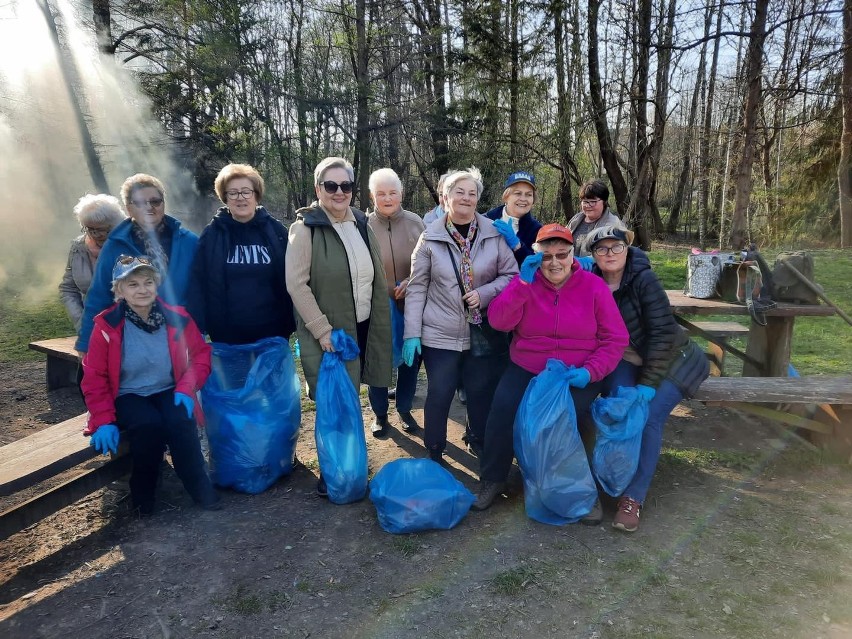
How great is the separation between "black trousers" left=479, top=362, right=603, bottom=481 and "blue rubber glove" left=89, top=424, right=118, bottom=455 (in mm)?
1712

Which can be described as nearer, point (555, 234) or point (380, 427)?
point (555, 234)

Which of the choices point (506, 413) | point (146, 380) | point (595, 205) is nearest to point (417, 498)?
point (506, 413)

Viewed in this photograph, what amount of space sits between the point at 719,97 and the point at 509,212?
65.3 feet

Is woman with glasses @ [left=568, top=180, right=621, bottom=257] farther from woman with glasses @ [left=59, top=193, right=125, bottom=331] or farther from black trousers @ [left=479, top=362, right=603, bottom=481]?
woman with glasses @ [left=59, top=193, right=125, bottom=331]

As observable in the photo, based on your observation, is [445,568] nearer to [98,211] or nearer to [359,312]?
[359,312]

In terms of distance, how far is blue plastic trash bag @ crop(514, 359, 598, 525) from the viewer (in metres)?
2.45

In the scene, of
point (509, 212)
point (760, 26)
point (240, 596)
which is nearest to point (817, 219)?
point (760, 26)

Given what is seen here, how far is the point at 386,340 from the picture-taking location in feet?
9.71

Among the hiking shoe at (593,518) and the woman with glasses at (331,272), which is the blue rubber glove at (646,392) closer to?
the hiking shoe at (593,518)

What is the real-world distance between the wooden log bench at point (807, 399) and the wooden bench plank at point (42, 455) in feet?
9.94

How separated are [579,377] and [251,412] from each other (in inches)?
63.7

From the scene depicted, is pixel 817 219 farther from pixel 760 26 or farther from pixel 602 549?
pixel 602 549

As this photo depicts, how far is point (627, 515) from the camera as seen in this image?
2494 mm

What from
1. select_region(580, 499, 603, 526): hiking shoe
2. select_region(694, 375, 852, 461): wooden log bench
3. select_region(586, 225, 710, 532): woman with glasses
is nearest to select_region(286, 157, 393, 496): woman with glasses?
select_region(586, 225, 710, 532): woman with glasses
